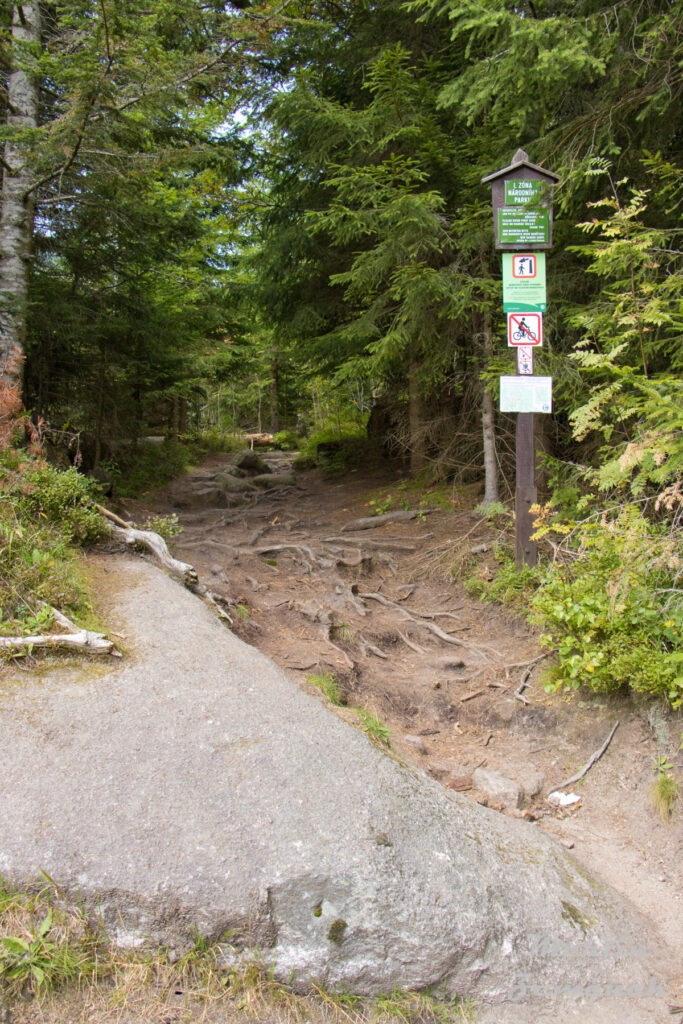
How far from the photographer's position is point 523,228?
20.5ft

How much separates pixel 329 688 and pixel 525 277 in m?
4.40

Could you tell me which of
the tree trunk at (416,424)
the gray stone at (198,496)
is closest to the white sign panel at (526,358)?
the tree trunk at (416,424)

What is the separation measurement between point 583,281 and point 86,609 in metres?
6.52

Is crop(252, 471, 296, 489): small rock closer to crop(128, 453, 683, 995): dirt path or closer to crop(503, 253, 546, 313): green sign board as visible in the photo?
crop(128, 453, 683, 995): dirt path

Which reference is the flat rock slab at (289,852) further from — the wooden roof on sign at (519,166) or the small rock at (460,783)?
the wooden roof on sign at (519,166)

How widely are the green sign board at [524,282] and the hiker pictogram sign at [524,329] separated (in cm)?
6

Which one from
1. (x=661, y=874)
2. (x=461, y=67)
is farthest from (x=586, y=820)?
(x=461, y=67)

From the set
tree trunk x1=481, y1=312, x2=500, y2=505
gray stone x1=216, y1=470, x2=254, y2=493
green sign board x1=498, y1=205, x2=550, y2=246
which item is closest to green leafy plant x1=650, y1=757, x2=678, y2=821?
tree trunk x1=481, y1=312, x2=500, y2=505

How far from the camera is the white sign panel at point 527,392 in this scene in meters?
6.14

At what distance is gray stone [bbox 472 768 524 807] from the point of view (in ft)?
13.8

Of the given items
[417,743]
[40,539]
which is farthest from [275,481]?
[417,743]

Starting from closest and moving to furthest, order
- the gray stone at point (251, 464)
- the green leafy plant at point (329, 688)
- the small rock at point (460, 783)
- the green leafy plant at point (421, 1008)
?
the green leafy plant at point (421, 1008), the small rock at point (460, 783), the green leafy plant at point (329, 688), the gray stone at point (251, 464)

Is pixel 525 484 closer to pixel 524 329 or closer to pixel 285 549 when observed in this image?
pixel 524 329

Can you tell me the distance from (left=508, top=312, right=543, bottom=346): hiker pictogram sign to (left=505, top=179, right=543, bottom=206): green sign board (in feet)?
3.55
